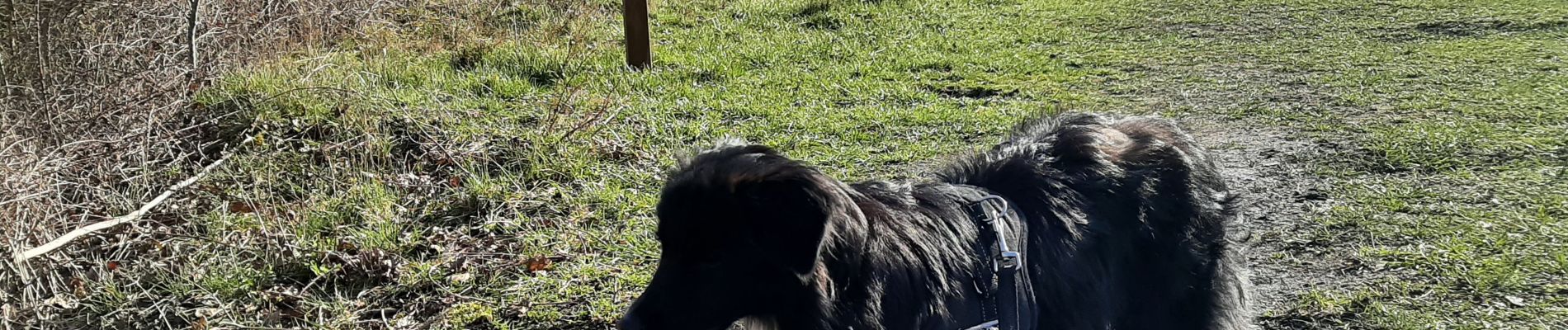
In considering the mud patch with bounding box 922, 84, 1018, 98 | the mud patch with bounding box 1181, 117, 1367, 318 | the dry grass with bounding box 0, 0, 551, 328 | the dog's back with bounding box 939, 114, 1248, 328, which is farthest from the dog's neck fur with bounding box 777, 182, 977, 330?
the mud patch with bounding box 922, 84, 1018, 98

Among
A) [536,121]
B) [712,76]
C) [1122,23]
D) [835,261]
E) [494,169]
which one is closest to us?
[835,261]

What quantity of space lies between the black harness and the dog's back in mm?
167

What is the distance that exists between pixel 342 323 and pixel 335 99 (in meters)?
2.64

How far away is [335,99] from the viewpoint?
665 cm

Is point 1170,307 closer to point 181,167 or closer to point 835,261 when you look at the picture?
point 835,261

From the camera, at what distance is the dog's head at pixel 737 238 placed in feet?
8.18

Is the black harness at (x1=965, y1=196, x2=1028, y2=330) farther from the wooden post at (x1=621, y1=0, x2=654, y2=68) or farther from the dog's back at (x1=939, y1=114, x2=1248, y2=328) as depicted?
the wooden post at (x1=621, y1=0, x2=654, y2=68)

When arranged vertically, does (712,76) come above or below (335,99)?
below

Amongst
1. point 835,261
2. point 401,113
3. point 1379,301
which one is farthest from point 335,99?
point 1379,301

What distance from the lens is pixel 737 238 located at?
256 cm

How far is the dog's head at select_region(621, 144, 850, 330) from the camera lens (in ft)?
8.18

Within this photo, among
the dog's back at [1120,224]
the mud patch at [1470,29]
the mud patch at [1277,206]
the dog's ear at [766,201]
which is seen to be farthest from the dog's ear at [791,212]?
the mud patch at [1470,29]

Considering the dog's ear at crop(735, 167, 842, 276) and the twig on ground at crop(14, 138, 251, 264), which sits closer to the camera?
the dog's ear at crop(735, 167, 842, 276)

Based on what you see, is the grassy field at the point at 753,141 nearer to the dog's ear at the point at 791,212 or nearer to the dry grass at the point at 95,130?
the dry grass at the point at 95,130
